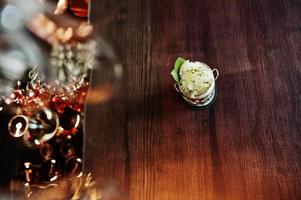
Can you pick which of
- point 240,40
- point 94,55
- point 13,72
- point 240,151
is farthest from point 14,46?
point 240,151

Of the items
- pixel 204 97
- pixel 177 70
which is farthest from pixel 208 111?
pixel 177 70

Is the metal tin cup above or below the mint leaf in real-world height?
below

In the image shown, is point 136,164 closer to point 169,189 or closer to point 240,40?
point 169,189

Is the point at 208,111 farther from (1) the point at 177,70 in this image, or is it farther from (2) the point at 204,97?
(1) the point at 177,70

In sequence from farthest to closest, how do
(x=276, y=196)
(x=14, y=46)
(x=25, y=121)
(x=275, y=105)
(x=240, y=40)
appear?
(x=14, y=46)
(x=25, y=121)
(x=240, y=40)
(x=275, y=105)
(x=276, y=196)

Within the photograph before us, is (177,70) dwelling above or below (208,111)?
above

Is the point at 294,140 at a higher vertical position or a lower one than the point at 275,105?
lower

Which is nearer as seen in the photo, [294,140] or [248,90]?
[294,140]

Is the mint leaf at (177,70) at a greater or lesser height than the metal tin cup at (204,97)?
greater
